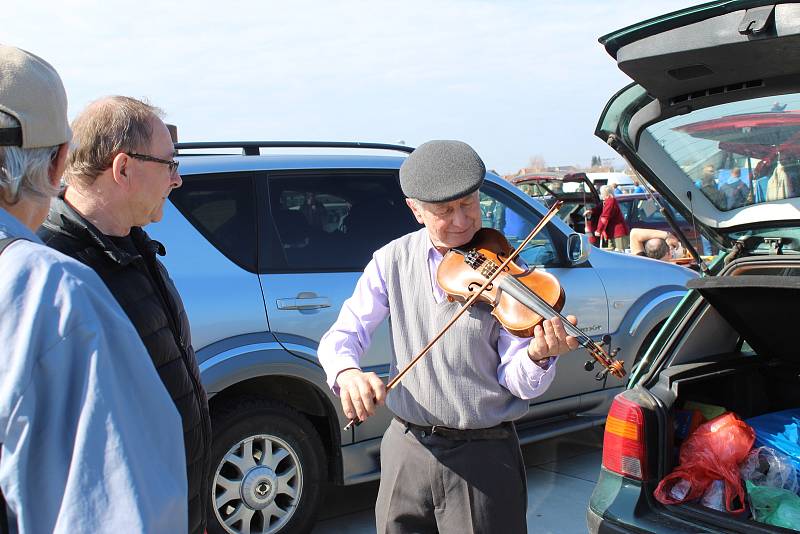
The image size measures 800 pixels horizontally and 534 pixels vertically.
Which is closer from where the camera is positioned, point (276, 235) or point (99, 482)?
point (99, 482)

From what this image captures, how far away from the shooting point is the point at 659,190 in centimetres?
331

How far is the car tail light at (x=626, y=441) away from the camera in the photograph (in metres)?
2.82

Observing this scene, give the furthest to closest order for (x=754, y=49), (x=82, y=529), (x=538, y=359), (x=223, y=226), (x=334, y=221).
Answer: (x=334, y=221), (x=223, y=226), (x=754, y=49), (x=538, y=359), (x=82, y=529)

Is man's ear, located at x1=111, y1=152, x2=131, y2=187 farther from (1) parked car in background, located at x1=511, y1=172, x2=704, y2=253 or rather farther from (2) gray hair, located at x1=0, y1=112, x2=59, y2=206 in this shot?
(1) parked car in background, located at x1=511, y1=172, x2=704, y2=253

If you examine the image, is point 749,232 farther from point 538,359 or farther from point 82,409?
point 82,409

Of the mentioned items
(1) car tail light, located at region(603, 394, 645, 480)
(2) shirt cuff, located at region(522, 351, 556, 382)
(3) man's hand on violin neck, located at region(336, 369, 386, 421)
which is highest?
(2) shirt cuff, located at region(522, 351, 556, 382)

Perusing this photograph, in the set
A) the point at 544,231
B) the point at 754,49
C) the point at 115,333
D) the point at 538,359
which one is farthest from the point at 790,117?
the point at 115,333

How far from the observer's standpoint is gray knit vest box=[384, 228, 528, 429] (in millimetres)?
2270

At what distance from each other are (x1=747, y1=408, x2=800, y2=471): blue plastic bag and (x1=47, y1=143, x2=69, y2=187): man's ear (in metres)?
2.73

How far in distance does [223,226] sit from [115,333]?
2718 millimetres

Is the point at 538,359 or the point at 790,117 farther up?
the point at 790,117

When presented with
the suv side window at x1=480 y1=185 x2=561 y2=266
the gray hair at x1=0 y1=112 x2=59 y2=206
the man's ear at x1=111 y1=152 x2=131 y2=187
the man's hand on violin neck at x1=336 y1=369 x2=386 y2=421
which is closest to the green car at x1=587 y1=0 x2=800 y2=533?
the man's hand on violin neck at x1=336 y1=369 x2=386 y2=421

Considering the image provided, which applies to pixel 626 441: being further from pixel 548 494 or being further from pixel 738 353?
pixel 548 494

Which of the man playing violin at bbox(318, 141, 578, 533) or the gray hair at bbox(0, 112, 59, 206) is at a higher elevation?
the gray hair at bbox(0, 112, 59, 206)
